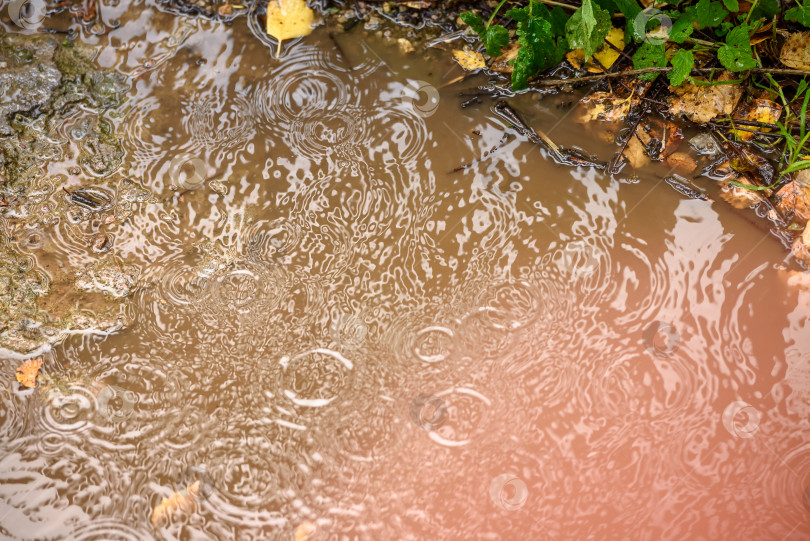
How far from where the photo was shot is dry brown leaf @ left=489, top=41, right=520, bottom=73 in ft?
7.11

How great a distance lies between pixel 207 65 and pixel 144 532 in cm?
179

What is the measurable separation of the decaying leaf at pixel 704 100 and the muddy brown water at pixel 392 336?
0.28 meters

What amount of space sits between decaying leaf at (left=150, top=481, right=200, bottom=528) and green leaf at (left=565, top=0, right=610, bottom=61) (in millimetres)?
2103

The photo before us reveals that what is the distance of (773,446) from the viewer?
6.34 feet

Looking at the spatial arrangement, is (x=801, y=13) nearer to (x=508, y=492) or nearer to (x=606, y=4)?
(x=606, y=4)

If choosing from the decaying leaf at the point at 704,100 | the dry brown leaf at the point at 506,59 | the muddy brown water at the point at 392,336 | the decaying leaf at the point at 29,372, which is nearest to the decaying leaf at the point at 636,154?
the muddy brown water at the point at 392,336

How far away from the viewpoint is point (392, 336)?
6.47 feet

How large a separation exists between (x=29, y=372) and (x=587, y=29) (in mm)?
2364

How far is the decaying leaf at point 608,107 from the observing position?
214 centimetres

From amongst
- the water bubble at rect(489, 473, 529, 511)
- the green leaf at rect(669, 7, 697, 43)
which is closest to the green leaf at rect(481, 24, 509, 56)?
the green leaf at rect(669, 7, 697, 43)

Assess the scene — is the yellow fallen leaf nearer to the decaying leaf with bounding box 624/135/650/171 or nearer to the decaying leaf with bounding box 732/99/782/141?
the decaying leaf with bounding box 624/135/650/171

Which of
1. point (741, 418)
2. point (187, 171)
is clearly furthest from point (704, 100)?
point (187, 171)

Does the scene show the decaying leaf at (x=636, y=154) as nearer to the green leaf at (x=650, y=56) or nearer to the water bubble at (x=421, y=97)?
the green leaf at (x=650, y=56)

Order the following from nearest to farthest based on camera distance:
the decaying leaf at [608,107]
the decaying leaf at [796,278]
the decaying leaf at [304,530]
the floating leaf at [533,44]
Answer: the decaying leaf at [304,530]
the floating leaf at [533,44]
the decaying leaf at [796,278]
the decaying leaf at [608,107]
